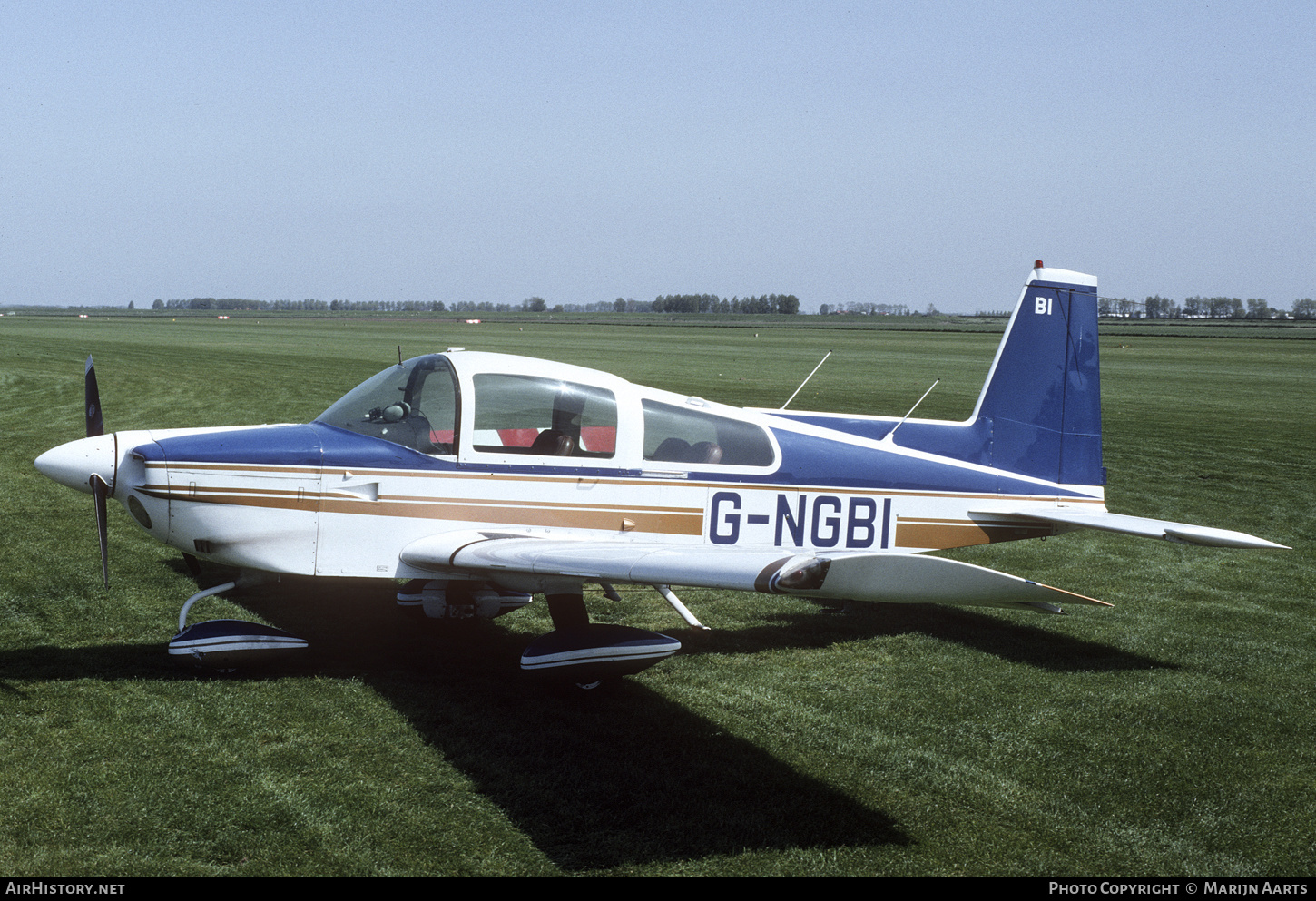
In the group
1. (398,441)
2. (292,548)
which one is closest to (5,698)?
(292,548)

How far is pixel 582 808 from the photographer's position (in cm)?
468

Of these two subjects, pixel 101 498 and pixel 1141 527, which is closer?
pixel 101 498

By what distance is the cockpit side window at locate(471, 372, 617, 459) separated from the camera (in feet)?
20.8

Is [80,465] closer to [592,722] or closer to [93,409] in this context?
[93,409]

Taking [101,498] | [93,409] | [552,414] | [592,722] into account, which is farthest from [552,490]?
[93,409]

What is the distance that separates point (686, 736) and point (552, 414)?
2.23 metres

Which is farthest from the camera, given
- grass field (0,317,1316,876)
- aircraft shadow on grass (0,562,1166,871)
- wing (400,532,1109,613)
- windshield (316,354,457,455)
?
windshield (316,354,457,455)

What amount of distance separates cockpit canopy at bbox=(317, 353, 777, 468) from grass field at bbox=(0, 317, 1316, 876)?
1.49 meters

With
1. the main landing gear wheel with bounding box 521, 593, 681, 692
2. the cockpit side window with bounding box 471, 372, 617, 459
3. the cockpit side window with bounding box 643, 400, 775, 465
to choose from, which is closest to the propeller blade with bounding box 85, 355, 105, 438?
the cockpit side window with bounding box 471, 372, 617, 459

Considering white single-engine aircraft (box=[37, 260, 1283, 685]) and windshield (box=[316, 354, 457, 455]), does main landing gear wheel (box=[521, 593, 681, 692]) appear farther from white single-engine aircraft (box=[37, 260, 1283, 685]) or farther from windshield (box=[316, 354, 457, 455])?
windshield (box=[316, 354, 457, 455])

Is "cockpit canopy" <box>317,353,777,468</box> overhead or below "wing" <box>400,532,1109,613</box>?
overhead

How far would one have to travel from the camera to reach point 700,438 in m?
6.63
